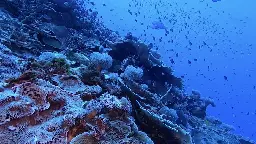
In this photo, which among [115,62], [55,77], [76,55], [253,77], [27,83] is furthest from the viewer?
[253,77]

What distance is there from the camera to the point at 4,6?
7023 millimetres

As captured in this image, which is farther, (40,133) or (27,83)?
(27,83)

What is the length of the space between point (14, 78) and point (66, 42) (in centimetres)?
469

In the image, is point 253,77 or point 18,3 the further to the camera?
point 253,77

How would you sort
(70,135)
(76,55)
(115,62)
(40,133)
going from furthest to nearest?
(115,62)
(76,55)
(70,135)
(40,133)

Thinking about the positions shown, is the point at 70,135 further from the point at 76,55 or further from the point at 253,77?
the point at 253,77

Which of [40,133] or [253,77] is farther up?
[253,77]

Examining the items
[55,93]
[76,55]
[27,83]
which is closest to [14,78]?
[27,83]

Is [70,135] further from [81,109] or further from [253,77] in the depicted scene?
[253,77]

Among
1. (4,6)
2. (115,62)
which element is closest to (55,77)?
(115,62)

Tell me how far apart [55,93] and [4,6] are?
560 cm

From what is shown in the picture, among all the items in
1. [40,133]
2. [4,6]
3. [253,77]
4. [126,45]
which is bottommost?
[40,133]

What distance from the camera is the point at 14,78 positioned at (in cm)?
252

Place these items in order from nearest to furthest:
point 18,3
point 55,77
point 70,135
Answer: point 70,135 < point 55,77 < point 18,3
